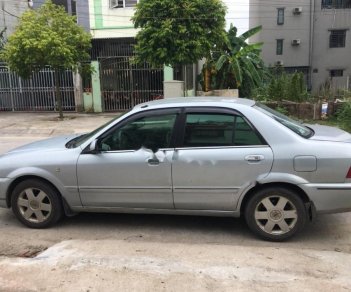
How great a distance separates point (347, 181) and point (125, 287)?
2.48 metres

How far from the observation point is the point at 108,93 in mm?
19766

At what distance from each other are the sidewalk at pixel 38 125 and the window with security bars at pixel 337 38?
22.1 m

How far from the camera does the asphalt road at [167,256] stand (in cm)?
369

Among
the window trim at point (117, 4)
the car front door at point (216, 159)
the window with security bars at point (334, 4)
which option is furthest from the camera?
the window with security bars at point (334, 4)

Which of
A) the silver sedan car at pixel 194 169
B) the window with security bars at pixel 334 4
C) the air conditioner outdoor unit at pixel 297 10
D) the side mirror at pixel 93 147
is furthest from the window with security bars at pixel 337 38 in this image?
the side mirror at pixel 93 147

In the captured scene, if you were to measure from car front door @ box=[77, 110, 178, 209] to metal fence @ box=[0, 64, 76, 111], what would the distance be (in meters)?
15.6

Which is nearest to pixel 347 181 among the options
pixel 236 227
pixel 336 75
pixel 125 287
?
pixel 236 227

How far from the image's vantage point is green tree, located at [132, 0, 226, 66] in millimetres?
15422

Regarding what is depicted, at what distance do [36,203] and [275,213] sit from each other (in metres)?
2.75

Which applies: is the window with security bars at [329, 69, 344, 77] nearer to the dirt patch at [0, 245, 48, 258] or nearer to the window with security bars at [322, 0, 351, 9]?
the window with security bars at [322, 0, 351, 9]

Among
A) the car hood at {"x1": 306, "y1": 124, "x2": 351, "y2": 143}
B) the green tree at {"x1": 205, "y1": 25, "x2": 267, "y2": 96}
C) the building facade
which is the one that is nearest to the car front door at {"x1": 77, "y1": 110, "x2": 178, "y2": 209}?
the car hood at {"x1": 306, "y1": 124, "x2": 351, "y2": 143}

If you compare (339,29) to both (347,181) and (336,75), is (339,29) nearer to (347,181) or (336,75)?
(336,75)

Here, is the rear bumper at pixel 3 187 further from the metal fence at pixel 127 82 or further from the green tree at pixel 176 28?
the metal fence at pixel 127 82

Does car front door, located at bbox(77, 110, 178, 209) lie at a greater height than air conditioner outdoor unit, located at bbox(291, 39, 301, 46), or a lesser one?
lesser
